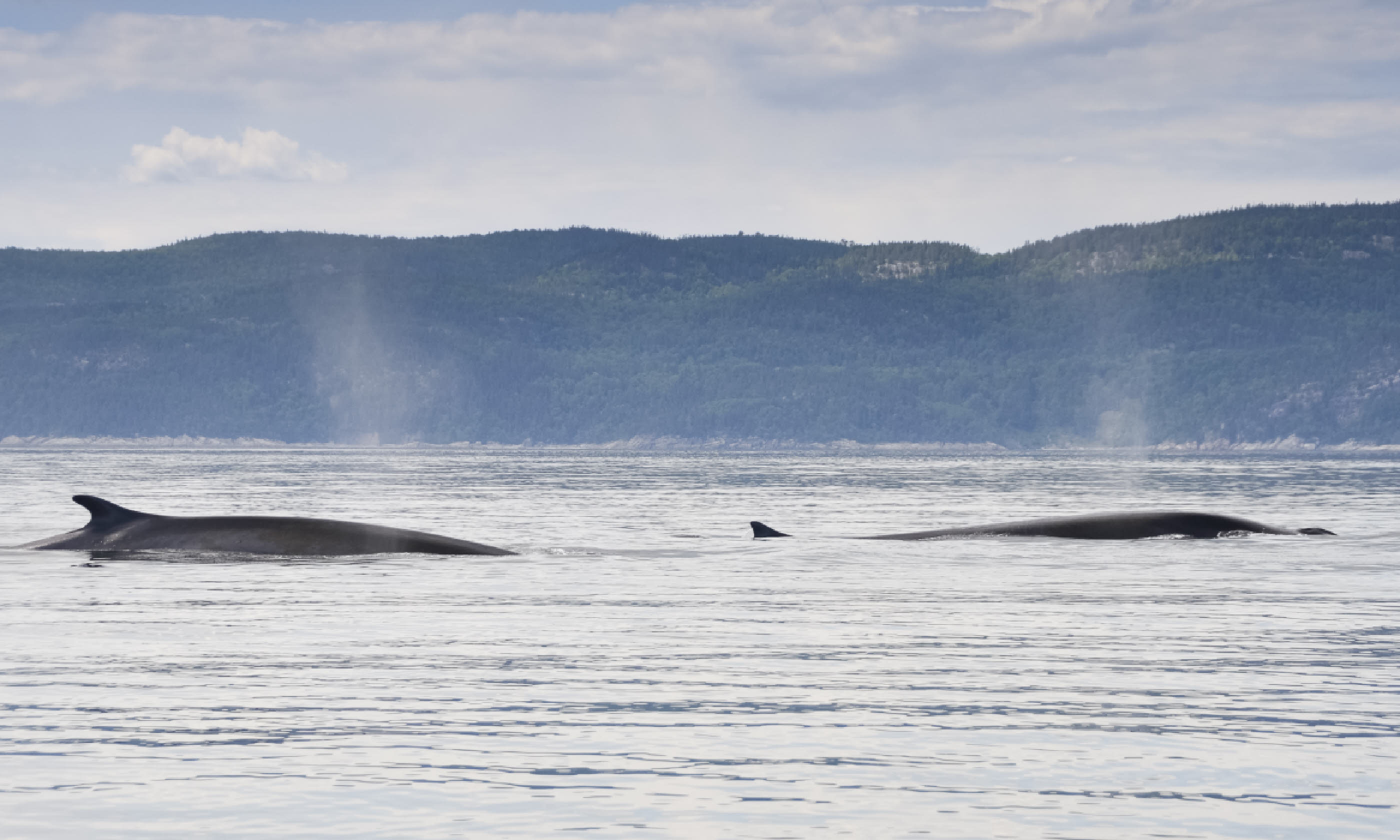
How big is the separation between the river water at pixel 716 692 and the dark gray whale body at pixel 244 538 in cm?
78

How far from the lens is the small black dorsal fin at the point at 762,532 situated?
32.4 m

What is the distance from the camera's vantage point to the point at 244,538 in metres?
28.9

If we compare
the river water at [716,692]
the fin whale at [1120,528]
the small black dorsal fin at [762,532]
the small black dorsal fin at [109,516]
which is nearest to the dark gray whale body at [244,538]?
the small black dorsal fin at [109,516]

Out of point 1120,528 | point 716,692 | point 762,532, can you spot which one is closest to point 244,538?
point 762,532

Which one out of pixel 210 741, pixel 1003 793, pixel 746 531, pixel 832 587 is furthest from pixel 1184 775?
pixel 746 531

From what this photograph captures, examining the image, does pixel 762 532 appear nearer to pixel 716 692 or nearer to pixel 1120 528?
pixel 1120 528

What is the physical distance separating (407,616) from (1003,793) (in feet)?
34.9

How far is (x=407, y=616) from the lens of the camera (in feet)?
67.4

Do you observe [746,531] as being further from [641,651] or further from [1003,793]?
[1003,793]

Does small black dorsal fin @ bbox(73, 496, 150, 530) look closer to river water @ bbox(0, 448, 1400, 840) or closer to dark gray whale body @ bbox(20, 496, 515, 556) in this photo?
dark gray whale body @ bbox(20, 496, 515, 556)

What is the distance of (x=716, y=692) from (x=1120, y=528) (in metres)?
19.8

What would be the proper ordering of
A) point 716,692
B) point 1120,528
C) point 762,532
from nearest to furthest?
point 716,692
point 762,532
point 1120,528

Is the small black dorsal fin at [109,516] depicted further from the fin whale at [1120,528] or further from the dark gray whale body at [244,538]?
the fin whale at [1120,528]

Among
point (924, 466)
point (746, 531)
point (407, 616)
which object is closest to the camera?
point (407, 616)
